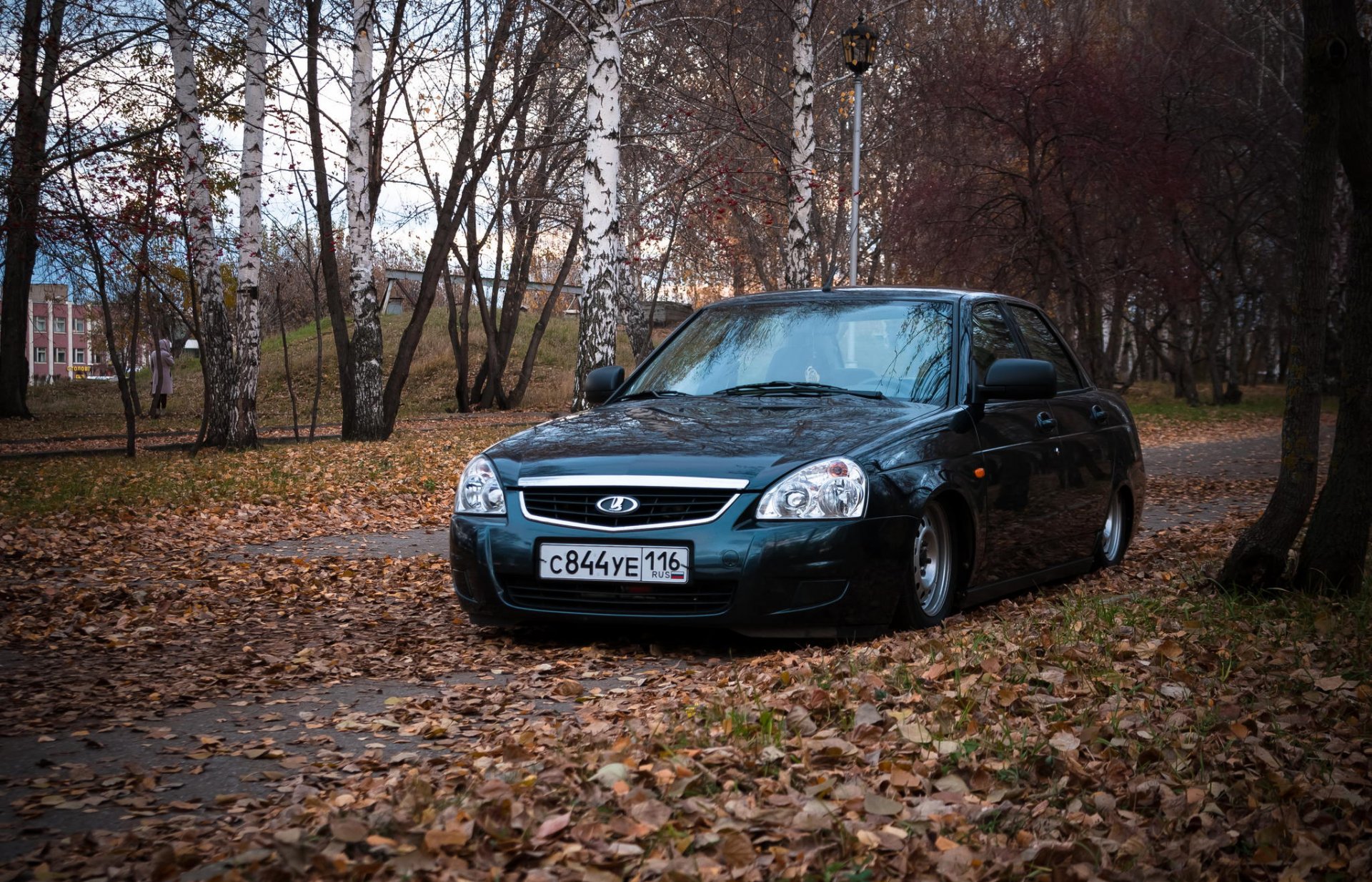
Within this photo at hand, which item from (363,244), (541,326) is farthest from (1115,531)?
(541,326)

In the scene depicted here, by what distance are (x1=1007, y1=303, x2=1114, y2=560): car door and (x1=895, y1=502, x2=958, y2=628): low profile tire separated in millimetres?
1308

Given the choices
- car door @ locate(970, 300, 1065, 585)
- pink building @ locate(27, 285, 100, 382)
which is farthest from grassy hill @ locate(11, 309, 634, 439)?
pink building @ locate(27, 285, 100, 382)

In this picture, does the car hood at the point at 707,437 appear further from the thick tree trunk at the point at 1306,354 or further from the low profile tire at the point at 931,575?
the thick tree trunk at the point at 1306,354

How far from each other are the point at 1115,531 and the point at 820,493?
3474 mm

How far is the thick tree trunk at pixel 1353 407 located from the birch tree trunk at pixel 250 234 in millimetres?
14193

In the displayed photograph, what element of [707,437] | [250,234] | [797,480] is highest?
[250,234]

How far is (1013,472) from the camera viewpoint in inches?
264

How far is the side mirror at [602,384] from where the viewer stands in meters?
→ 7.20

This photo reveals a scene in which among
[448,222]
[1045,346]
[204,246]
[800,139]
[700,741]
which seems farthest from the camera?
[448,222]

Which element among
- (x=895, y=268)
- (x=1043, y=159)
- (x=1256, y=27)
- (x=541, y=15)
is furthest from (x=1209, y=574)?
(x=895, y=268)

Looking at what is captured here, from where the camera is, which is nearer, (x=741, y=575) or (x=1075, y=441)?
(x=741, y=575)

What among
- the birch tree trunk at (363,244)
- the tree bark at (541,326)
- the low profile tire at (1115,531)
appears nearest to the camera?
the low profile tire at (1115,531)

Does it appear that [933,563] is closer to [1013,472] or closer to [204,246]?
[1013,472]

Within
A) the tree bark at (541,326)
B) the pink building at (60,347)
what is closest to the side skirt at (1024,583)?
the tree bark at (541,326)
